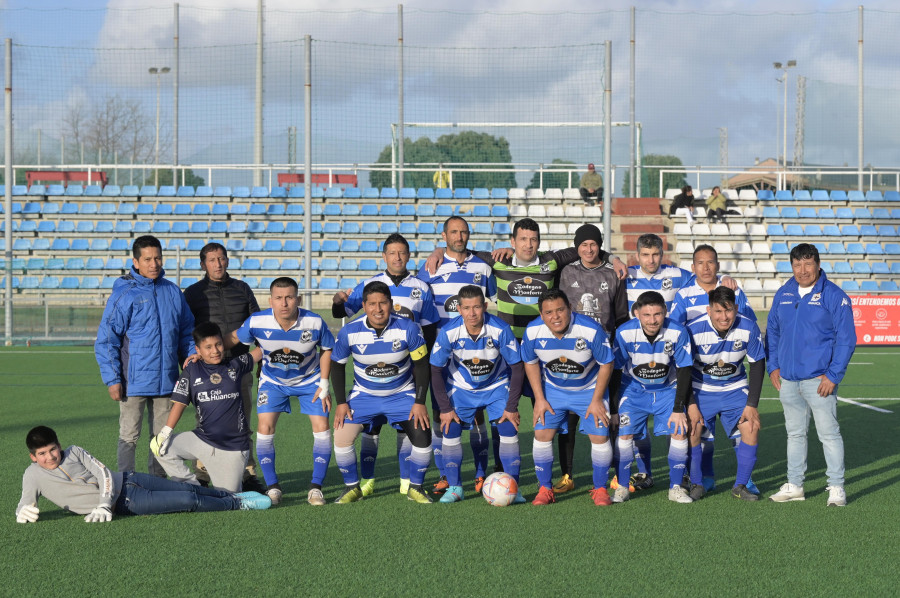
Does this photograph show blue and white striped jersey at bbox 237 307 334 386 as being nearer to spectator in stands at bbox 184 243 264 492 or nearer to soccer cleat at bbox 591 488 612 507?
spectator in stands at bbox 184 243 264 492

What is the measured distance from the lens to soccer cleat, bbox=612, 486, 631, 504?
18.4 feet

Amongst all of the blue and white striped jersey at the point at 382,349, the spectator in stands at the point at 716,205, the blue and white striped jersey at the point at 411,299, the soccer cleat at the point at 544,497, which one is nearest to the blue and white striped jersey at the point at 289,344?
the blue and white striped jersey at the point at 382,349

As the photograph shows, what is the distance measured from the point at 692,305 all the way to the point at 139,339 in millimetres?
3747

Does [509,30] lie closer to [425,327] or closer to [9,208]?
[9,208]

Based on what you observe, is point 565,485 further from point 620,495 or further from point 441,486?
point 441,486

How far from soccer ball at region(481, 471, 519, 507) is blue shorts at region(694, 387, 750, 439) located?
1380 mm

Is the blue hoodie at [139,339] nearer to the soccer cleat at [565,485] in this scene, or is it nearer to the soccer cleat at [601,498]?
the soccer cleat at [565,485]

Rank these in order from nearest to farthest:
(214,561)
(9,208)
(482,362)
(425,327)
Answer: (214,561) < (482,362) < (425,327) < (9,208)

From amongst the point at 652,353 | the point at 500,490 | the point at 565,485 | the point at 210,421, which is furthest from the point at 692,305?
the point at 210,421

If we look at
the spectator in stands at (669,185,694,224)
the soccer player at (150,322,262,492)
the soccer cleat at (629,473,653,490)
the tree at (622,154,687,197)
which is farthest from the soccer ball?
the tree at (622,154,687,197)

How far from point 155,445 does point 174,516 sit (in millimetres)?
487

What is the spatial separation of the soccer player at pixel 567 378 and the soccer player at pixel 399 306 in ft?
2.82

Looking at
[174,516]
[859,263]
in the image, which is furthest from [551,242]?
[174,516]

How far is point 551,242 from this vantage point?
21.1 m
